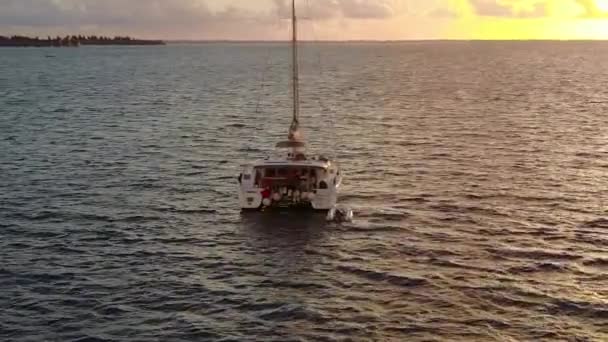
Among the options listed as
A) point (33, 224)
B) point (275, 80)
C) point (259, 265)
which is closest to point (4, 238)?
point (33, 224)

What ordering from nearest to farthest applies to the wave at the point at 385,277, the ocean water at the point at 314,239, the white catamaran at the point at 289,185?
the ocean water at the point at 314,239 < the wave at the point at 385,277 < the white catamaran at the point at 289,185

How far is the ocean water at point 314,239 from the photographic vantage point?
100ft

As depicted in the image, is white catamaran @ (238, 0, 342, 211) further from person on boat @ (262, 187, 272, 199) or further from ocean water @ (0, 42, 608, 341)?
ocean water @ (0, 42, 608, 341)

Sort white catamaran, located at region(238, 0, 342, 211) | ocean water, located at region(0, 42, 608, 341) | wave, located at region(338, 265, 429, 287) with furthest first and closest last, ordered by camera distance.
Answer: white catamaran, located at region(238, 0, 342, 211) < wave, located at region(338, 265, 429, 287) < ocean water, located at region(0, 42, 608, 341)

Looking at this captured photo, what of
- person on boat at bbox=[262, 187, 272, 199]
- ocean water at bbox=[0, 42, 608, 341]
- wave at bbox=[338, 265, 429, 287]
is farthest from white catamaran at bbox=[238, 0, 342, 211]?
wave at bbox=[338, 265, 429, 287]

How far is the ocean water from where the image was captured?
3055 centimetres

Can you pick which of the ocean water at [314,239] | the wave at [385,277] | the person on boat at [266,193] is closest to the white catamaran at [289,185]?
the person on boat at [266,193]

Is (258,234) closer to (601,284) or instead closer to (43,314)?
(43,314)

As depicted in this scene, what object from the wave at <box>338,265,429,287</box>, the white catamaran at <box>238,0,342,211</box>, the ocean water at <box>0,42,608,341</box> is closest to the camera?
the ocean water at <box>0,42,608,341</box>

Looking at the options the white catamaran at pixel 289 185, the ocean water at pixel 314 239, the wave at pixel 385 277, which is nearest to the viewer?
the ocean water at pixel 314 239

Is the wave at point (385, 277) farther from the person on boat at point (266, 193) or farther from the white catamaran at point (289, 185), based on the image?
the person on boat at point (266, 193)

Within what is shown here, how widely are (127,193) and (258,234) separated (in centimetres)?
1410

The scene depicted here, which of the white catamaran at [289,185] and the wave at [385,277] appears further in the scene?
the white catamaran at [289,185]

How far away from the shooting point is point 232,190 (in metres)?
54.4
